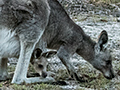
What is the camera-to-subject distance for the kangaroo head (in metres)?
5.42

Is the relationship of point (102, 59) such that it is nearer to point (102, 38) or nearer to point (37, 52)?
point (102, 38)

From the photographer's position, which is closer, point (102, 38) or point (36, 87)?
point (36, 87)

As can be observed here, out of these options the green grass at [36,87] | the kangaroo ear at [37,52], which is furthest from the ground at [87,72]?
the kangaroo ear at [37,52]

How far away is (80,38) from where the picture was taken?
5.49 m

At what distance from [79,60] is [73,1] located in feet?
11.8

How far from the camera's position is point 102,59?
5.52 m

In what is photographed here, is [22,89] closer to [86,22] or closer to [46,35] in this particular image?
[46,35]

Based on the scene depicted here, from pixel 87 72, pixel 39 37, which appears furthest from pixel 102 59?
pixel 39 37

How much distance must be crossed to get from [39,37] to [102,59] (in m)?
1.43

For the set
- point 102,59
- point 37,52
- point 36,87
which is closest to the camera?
point 36,87

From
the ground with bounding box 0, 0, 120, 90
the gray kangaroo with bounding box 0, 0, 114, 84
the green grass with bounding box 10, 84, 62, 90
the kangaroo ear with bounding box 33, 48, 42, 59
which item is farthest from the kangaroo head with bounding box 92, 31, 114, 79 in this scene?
the green grass with bounding box 10, 84, 62, 90

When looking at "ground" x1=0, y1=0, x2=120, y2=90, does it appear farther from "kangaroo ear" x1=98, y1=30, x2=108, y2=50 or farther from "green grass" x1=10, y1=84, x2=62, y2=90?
"kangaroo ear" x1=98, y1=30, x2=108, y2=50

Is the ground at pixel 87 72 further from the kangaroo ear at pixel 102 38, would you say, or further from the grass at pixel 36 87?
the kangaroo ear at pixel 102 38

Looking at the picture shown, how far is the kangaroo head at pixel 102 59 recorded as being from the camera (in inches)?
213
